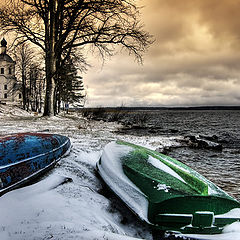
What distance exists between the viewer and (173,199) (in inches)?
82.0

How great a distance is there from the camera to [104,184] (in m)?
3.02

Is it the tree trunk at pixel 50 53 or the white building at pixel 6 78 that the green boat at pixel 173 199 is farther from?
the white building at pixel 6 78

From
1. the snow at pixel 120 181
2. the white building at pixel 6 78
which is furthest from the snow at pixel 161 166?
the white building at pixel 6 78

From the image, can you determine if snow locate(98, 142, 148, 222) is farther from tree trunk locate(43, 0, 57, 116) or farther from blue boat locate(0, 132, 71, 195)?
tree trunk locate(43, 0, 57, 116)

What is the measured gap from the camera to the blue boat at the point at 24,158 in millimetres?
2403

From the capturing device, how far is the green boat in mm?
2074

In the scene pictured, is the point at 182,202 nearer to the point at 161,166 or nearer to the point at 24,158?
the point at 161,166

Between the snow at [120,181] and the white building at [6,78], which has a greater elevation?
the white building at [6,78]

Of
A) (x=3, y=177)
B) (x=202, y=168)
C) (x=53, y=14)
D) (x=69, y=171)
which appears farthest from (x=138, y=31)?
(x=3, y=177)

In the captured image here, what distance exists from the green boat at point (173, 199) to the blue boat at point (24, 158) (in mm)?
1120

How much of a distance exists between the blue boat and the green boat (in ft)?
3.67

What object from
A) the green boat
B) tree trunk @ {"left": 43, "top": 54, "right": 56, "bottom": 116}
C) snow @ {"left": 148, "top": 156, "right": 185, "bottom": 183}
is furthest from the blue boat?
tree trunk @ {"left": 43, "top": 54, "right": 56, "bottom": 116}

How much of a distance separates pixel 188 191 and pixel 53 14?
14.4 meters

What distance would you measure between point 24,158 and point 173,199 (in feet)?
6.54
